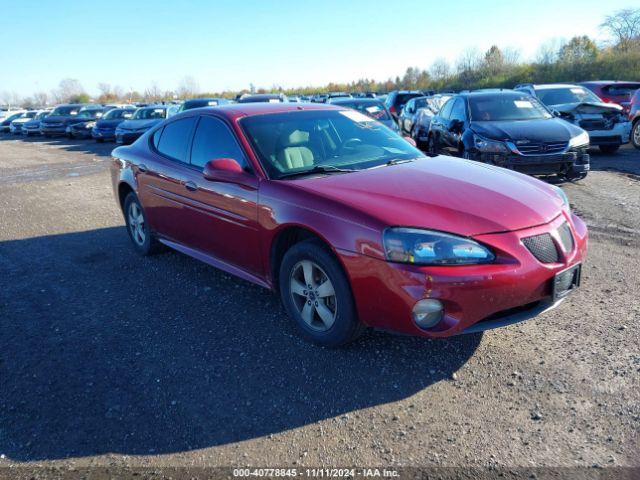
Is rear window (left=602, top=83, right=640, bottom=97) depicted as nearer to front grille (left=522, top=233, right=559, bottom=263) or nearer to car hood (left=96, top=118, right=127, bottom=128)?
front grille (left=522, top=233, right=559, bottom=263)

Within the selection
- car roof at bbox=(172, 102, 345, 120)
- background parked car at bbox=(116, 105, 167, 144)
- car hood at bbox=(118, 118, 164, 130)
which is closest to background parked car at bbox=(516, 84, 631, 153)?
car roof at bbox=(172, 102, 345, 120)

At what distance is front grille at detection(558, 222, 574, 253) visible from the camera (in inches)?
127

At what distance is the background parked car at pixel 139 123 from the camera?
63.1ft

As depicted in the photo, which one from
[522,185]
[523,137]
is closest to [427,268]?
[522,185]

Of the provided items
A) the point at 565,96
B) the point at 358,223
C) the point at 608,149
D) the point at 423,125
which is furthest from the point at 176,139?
the point at 608,149

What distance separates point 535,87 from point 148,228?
11.5m

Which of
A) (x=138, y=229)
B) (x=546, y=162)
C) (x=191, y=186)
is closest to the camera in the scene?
(x=191, y=186)

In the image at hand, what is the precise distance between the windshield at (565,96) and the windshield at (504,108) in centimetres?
392

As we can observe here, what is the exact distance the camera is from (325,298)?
3477 mm

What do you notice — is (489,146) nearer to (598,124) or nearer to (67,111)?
(598,124)

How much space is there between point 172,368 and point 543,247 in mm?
2474

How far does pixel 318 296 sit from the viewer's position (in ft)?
11.4

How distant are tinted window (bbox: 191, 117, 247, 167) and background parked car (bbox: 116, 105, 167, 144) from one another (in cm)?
1503

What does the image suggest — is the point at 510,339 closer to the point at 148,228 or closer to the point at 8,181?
the point at 148,228
